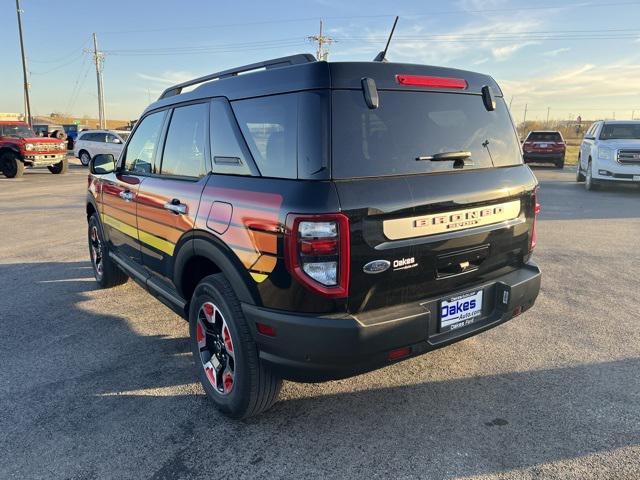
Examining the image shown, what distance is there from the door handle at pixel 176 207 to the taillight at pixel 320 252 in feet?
3.65

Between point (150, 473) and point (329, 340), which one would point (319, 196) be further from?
point (150, 473)

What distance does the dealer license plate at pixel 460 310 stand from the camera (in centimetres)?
269

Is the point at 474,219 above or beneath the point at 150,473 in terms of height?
above

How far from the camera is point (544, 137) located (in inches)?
884

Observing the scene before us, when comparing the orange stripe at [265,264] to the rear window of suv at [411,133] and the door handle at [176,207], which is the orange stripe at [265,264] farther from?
the door handle at [176,207]

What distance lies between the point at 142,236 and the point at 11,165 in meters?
18.4

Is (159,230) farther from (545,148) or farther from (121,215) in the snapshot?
(545,148)

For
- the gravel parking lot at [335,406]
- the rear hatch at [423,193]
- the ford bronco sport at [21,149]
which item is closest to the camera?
the rear hatch at [423,193]

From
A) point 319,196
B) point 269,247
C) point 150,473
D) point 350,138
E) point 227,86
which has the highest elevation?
point 227,86

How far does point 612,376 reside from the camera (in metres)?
3.32

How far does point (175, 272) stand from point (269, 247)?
3.82ft

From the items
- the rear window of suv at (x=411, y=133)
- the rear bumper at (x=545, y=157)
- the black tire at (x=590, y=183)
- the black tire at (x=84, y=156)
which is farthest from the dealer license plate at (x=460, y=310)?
the black tire at (x=84, y=156)

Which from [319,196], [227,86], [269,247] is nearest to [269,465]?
[269,247]

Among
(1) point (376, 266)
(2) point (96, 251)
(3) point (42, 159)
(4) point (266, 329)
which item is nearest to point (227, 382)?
(4) point (266, 329)
